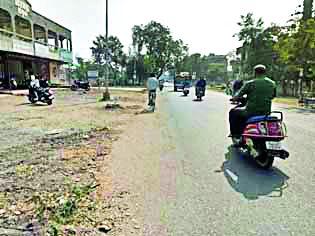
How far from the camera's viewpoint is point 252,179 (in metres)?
6.00

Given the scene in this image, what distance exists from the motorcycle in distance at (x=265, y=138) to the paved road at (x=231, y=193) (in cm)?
23

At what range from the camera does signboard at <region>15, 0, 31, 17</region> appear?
33281 mm

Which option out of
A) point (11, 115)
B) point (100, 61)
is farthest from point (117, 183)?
point (100, 61)

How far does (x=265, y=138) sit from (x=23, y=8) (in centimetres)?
3350

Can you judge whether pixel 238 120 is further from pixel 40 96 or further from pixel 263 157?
pixel 40 96

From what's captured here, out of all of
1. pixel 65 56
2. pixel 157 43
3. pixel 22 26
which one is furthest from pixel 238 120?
pixel 157 43

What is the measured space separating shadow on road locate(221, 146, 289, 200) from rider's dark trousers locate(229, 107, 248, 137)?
0.70m

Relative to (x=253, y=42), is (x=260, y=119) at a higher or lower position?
lower

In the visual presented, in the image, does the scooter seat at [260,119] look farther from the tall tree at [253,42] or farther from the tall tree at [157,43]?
the tall tree at [157,43]

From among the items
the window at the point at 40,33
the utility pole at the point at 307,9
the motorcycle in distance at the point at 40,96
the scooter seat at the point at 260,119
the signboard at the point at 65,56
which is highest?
the utility pole at the point at 307,9

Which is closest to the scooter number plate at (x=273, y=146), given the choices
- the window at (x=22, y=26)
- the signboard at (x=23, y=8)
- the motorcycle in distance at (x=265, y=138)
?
the motorcycle in distance at (x=265, y=138)

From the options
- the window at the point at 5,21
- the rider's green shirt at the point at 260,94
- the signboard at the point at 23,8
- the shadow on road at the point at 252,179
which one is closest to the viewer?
the shadow on road at the point at 252,179

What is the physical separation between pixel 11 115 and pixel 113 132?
6451mm

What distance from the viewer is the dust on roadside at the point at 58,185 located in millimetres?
4086
